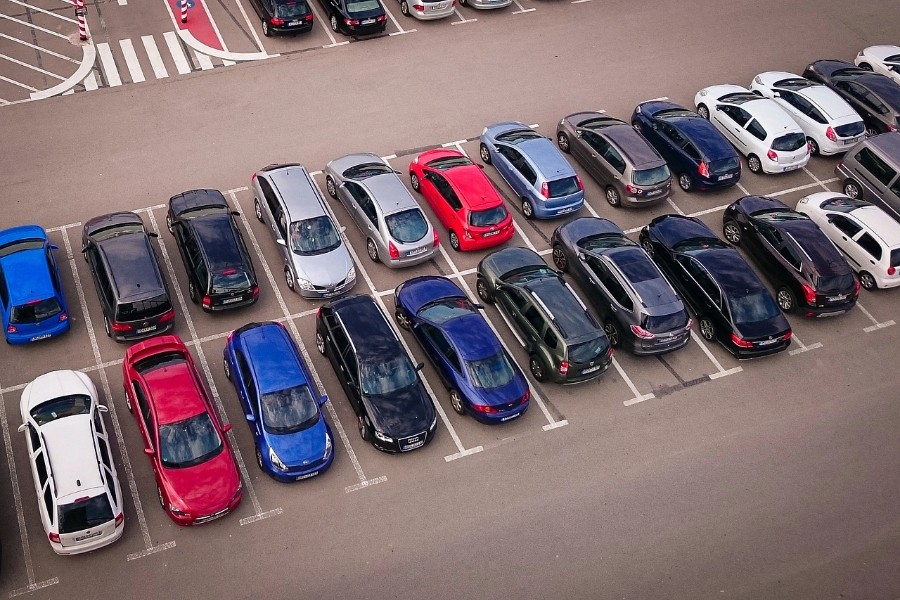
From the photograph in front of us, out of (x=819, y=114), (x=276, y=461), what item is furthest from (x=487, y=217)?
(x=819, y=114)

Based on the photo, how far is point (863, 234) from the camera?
22703mm

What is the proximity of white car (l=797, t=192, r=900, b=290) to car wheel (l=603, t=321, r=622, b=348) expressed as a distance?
22.5 feet

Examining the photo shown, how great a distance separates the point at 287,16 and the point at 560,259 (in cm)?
1186

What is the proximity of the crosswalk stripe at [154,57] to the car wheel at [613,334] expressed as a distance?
14.7 metres

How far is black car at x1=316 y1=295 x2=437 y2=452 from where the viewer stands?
17.8m

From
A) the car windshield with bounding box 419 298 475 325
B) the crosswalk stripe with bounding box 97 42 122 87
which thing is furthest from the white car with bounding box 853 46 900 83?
the crosswalk stripe with bounding box 97 42 122 87

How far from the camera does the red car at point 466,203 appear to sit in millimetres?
21812

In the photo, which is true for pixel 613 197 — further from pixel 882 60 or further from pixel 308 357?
pixel 882 60

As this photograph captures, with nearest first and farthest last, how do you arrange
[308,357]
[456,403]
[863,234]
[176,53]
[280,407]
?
[280,407] → [456,403] → [308,357] → [863,234] → [176,53]

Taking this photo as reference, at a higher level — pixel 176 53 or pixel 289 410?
pixel 176 53

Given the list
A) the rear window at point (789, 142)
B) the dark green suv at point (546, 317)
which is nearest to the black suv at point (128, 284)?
the dark green suv at point (546, 317)

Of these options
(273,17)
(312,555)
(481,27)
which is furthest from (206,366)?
(481,27)

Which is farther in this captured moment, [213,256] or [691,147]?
[691,147]

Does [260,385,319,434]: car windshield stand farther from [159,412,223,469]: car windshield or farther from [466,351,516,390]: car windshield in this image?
[466,351,516,390]: car windshield
